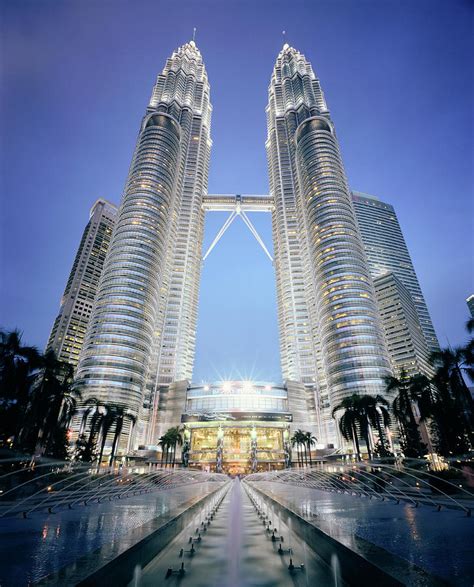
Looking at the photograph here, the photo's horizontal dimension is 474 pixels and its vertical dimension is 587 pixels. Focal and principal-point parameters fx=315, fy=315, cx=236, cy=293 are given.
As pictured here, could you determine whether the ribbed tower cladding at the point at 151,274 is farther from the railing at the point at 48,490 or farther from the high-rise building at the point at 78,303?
the railing at the point at 48,490

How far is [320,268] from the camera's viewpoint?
397 ft

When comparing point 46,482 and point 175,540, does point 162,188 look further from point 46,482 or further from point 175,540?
point 175,540

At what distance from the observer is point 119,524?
7523 mm

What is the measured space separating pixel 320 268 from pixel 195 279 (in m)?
69.2

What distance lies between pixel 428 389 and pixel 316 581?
53.3 meters

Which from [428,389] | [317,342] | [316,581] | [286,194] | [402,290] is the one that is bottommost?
[316,581]

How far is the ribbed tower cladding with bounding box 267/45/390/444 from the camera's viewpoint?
103 meters

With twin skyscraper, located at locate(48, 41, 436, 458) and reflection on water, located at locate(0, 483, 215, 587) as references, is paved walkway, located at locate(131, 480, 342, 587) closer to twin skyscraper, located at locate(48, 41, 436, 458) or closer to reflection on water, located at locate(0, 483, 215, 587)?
reflection on water, located at locate(0, 483, 215, 587)

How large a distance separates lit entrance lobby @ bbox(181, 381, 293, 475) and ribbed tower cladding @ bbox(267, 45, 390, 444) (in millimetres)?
20618

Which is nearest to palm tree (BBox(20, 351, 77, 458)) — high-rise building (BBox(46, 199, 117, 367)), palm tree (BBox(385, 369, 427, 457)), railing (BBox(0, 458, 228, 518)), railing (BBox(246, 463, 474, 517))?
railing (BBox(0, 458, 228, 518))

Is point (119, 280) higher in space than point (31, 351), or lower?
higher

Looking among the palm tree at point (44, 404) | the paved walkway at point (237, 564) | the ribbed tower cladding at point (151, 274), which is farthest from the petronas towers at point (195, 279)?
the paved walkway at point (237, 564)

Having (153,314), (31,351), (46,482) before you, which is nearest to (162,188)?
(153,314)

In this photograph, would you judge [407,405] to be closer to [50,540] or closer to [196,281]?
[50,540]
